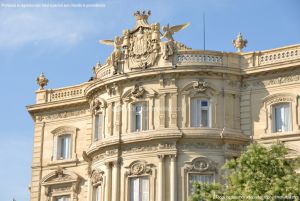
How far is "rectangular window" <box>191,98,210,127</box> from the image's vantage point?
43844 mm

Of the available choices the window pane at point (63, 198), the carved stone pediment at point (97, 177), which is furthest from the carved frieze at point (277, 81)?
the window pane at point (63, 198)

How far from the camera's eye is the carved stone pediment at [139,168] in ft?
142

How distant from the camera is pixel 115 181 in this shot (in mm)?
44062

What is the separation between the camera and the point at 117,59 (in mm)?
46031

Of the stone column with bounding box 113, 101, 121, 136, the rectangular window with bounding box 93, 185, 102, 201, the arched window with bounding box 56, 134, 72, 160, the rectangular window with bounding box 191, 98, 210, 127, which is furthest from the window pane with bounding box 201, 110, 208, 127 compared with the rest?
the arched window with bounding box 56, 134, 72, 160

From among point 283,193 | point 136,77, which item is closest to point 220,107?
point 136,77

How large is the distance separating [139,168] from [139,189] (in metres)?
1.09

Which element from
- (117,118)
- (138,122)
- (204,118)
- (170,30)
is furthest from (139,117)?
(170,30)

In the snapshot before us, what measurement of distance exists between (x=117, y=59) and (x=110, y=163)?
5.81m

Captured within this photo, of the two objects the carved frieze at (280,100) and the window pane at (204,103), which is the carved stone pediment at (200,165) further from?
the carved frieze at (280,100)

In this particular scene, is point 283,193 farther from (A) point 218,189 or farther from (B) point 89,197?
(B) point 89,197

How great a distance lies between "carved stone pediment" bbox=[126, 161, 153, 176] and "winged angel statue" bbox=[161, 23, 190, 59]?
586cm

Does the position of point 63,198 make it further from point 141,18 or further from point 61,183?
point 141,18

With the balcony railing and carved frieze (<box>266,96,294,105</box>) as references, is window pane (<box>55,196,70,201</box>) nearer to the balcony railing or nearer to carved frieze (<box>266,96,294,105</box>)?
the balcony railing
